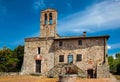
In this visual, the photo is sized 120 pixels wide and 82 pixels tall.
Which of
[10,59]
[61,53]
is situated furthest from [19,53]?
[61,53]

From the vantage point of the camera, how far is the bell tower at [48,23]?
39.5 meters

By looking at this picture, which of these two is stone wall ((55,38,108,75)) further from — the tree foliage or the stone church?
the tree foliage

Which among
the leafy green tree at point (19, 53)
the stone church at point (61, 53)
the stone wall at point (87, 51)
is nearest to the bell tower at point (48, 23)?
the stone church at point (61, 53)

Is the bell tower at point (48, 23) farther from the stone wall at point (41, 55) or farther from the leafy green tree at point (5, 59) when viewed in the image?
the leafy green tree at point (5, 59)

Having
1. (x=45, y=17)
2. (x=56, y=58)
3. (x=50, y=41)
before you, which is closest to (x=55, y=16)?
(x=45, y=17)

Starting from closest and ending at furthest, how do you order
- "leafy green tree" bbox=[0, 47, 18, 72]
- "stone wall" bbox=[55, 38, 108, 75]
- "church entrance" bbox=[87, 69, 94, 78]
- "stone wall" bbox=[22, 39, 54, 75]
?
"church entrance" bbox=[87, 69, 94, 78] < "stone wall" bbox=[55, 38, 108, 75] < "stone wall" bbox=[22, 39, 54, 75] < "leafy green tree" bbox=[0, 47, 18, 72]

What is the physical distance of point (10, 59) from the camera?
47.4 metres

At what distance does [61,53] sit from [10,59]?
15.0 metres

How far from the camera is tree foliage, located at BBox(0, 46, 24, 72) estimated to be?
154 ft

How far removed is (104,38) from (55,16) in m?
10.1

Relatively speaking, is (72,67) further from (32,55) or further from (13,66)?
(13,66)

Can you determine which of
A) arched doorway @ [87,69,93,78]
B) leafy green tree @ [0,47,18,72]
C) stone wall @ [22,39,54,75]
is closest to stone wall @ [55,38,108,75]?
arched doorway @ [87,69,93,78]

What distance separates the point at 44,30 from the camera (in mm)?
39875

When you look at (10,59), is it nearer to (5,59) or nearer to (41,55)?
(5,59)
